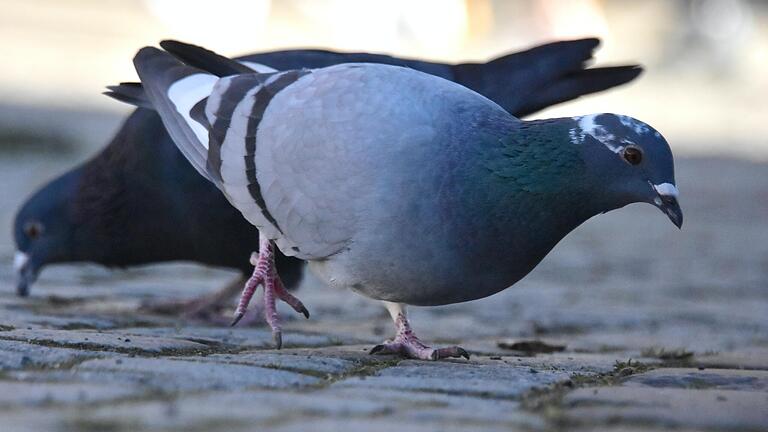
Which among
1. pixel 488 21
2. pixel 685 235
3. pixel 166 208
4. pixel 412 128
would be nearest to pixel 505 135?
pixel 412 128

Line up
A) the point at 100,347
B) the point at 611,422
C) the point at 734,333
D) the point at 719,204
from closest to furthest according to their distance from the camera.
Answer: the point at 611,422 < the point at 100,347 < the point at 734,333 < the point at 719,204

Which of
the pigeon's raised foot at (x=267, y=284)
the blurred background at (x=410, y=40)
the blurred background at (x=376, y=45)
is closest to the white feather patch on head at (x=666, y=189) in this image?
the pigeon's raised foot at (x=267, y=284)

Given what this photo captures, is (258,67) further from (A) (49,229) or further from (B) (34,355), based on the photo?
(B) (34,355)

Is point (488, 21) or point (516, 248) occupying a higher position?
point (488, 21)

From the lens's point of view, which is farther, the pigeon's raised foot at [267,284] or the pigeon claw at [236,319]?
the pigeon's raised foot at [267,284]

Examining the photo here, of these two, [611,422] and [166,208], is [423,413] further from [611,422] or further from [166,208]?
[166,208]

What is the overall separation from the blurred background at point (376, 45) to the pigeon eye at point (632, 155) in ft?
25.2

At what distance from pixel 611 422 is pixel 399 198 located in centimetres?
102

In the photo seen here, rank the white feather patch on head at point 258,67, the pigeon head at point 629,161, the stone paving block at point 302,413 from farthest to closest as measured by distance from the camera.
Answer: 1. the white feather patch on head at point 258,67
2. the pigeon head at point 629,161
3. the stone paving block at point 302,413

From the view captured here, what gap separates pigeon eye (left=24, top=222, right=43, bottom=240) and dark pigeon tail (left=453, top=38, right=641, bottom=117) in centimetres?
192

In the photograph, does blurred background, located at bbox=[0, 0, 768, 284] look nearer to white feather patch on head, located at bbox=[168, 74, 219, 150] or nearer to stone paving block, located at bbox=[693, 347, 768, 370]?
white feather patch on head, located at bbox=[168, 74, 219, 150]

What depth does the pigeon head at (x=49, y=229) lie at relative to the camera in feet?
16.1

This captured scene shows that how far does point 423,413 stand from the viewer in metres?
2.34

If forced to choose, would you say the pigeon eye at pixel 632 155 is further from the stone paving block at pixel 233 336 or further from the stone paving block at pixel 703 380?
the stone paving block at pixel 233 336
